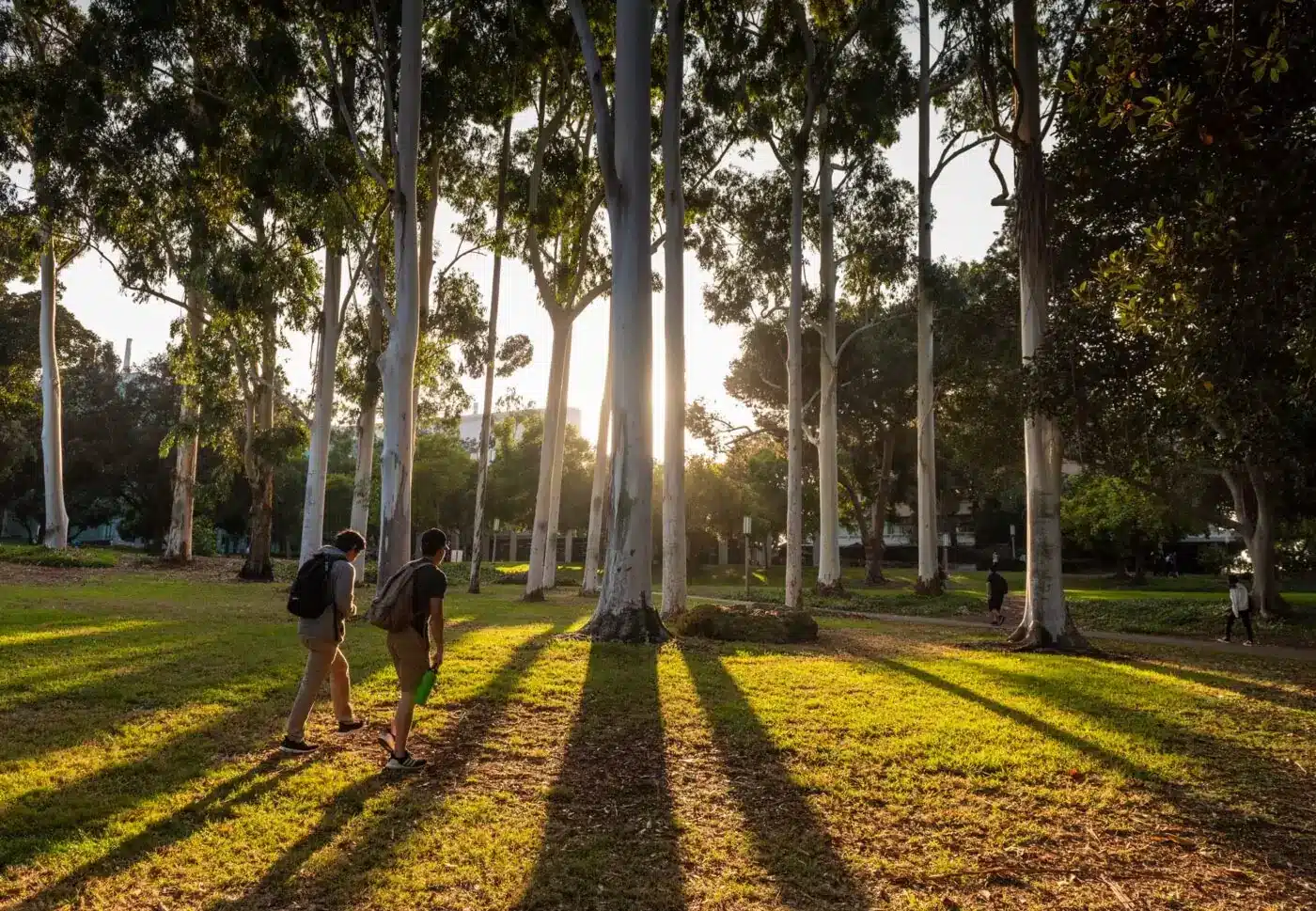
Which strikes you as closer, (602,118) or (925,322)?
(602,118)

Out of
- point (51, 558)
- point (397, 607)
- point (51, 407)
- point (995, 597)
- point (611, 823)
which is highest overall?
point (51, 407)


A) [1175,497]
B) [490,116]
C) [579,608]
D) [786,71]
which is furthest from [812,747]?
[1175,497]

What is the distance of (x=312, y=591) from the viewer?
21.0ft

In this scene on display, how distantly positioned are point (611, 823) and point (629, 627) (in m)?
7.52

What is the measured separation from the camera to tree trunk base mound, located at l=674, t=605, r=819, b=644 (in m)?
14.3

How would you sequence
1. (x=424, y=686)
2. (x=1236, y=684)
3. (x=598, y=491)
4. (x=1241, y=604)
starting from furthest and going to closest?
(x=598, y=491) < (x=1241, y=604) < (x=1236, y=684) < (x=424, y=686)

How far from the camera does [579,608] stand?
68.7 ft

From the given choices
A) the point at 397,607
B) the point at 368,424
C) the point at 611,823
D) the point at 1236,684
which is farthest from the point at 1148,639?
the point at 368,424

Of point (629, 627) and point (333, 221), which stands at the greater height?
point (333, 221)

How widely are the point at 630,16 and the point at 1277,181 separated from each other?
9955 mm

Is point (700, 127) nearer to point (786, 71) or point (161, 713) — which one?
point (786, 71)

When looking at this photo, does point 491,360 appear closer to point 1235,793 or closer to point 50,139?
point 50,139

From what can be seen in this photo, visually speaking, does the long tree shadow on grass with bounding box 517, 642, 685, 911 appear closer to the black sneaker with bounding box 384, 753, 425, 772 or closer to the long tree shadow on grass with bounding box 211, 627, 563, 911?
the long tree shadow on grass with bounding box 211, 627, 563, 911

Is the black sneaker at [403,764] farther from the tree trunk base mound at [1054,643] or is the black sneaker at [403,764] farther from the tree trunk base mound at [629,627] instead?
the tree trunk base mound at [1054,643]
